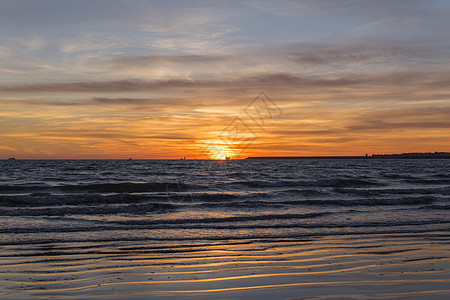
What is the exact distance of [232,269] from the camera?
308 inches

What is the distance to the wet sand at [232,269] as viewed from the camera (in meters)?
6.42

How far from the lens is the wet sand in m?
6.42

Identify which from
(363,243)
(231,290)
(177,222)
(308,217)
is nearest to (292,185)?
(308,217)

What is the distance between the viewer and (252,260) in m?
8.67

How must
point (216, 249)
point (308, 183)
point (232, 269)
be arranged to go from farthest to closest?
point (308, 183) → point (216, 249) → point (232, 269)

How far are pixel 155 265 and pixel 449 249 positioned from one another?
6.84m

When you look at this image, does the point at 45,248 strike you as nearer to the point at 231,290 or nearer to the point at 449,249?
the point at 231,290

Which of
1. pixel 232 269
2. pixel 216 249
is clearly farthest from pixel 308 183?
pixel 232 269

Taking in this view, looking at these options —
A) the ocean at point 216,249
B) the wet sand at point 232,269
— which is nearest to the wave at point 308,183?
the ocean at point 216,249

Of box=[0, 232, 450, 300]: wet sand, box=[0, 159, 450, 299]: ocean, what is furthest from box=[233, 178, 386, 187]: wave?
box=[0, 232, 450, 300]: wet sand

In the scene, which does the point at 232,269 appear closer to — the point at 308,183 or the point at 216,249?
the point at 216,249

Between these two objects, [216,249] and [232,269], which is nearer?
[232,269]

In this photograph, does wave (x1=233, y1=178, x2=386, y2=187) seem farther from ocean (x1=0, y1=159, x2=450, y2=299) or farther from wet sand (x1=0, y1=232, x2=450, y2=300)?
wet sand (x1=0, y1=232, x2=450, y2=300)

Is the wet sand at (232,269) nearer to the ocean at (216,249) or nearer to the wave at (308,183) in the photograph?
the ocean at (216,249)
